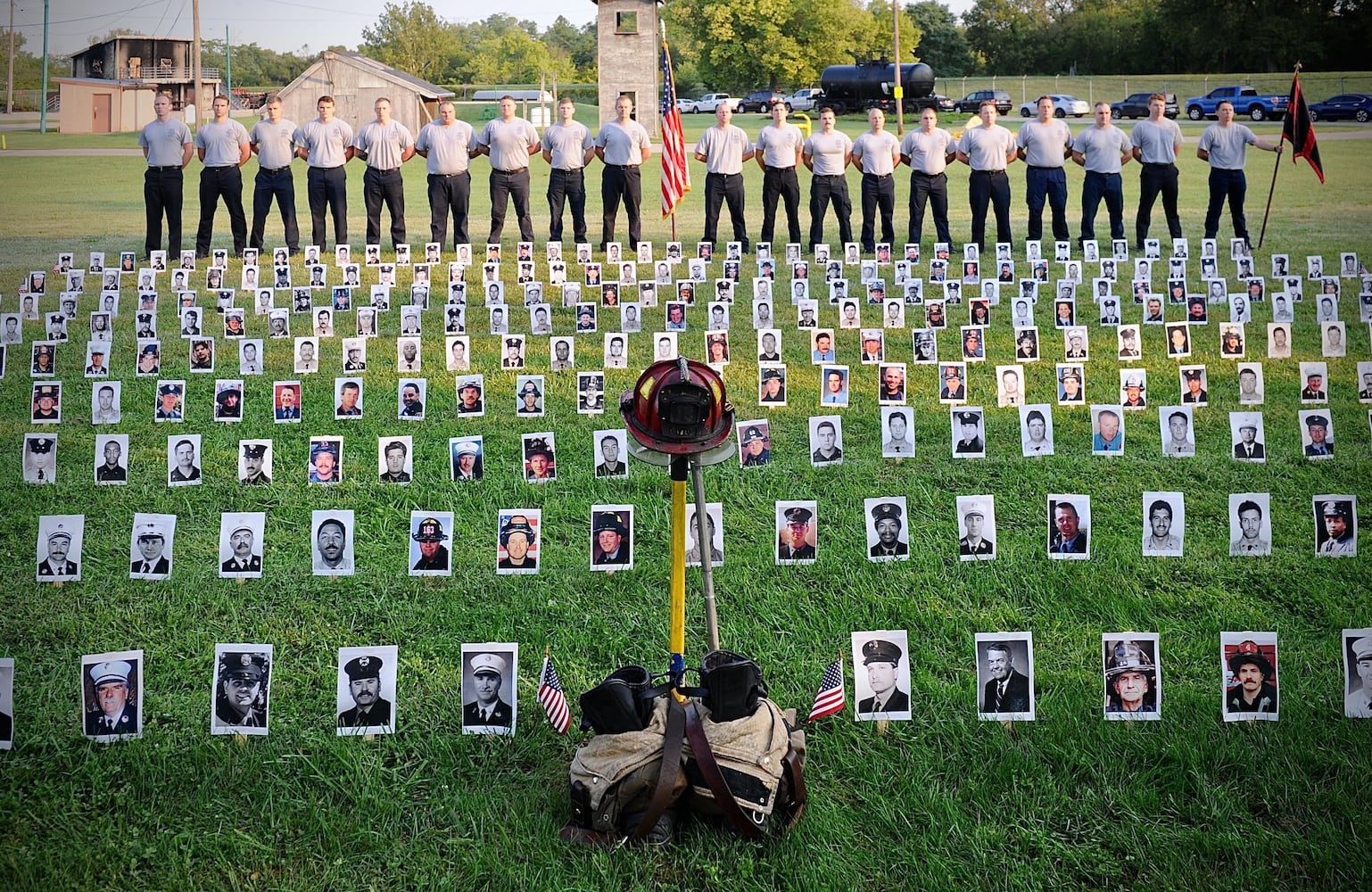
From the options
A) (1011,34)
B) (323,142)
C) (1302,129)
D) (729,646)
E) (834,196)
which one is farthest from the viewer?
(1011,34)

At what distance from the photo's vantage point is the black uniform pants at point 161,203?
42.5 feet

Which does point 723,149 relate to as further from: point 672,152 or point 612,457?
point 612,457

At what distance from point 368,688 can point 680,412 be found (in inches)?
49.8

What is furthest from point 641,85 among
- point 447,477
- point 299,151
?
point 447,477

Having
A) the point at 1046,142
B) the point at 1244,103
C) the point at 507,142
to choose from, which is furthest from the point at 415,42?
the point at 1244,103

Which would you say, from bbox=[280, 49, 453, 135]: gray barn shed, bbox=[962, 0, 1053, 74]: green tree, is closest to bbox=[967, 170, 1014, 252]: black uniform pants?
bbox=[280, 49, 453, 135]: gray barn shed

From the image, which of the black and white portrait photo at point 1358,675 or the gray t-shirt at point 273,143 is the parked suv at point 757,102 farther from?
the black and white portrait photo at point 1358,675

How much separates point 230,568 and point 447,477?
164 centimetres

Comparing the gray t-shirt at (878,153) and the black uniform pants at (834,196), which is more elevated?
the gray t-shirt at (878,153)

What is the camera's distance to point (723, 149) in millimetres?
13516

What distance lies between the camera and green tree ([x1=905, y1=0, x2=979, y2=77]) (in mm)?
46875

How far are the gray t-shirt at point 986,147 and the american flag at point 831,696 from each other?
34.9 feet

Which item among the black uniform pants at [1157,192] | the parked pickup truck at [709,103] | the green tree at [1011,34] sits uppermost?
the green tree at [1011,34]

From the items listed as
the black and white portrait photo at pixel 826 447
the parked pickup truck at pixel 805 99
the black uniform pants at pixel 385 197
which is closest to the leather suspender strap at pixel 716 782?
the black and white portrait photo at pixel 826 447
